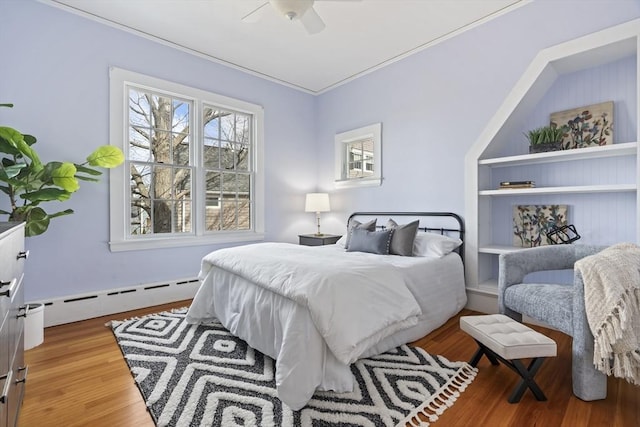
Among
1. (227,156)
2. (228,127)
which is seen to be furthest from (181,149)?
(228,127)

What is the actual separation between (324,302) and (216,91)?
131 inches

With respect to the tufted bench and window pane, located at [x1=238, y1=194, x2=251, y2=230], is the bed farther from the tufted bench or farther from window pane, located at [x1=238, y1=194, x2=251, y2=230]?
window pane, located at [x1=238, y1=194, x2=251, y2=230]

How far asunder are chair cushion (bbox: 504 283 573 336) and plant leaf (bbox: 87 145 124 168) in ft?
11.1

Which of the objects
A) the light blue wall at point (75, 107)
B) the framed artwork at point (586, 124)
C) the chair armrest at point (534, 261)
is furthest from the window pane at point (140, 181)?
the framed artwork at point (586, 124)

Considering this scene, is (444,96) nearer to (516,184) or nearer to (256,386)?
(516,184)

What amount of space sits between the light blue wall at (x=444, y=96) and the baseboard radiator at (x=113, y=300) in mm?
2289

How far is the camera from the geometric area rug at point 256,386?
5.09 feet

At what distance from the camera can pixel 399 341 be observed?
2299mm

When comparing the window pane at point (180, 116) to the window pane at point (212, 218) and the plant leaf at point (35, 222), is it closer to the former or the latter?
the window pane at point (212, 218)

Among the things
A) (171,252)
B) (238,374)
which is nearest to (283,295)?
(238,374)

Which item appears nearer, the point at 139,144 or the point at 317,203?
the point at 139,144

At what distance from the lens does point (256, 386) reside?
182 centimetres

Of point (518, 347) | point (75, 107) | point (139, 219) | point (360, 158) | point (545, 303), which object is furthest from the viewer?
point (360, 158)

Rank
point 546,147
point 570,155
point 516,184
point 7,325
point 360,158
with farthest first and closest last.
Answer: point 360,158, point 516,184, point 546,147, point 570,155, point 7,325
